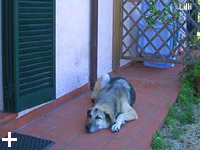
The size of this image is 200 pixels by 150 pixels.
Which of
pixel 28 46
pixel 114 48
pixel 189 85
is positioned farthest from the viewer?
pixel 114 48

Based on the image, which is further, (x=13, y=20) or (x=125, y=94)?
(x=125, y=94)

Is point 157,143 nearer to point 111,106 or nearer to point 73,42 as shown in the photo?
point 111,106

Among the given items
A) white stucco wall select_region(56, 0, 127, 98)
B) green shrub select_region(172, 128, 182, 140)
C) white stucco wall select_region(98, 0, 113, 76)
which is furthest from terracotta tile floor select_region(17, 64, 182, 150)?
white stucco wall select_region(98, 0, 113, 76)

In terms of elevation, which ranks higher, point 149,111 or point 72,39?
point 72,39

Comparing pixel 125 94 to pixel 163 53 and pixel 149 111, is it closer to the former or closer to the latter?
pixel 149 111

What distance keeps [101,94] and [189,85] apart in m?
2.08

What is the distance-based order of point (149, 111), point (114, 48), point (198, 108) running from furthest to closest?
point (114, 48) < point (198, 108) < point (149, 111)

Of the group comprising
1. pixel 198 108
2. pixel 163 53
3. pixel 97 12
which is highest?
pixel 97 12

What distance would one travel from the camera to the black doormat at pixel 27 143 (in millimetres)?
3195

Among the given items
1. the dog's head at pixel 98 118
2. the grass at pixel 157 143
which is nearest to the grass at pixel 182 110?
the grass at pixel 157 143

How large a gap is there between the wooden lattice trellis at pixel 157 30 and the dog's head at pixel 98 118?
2.71m

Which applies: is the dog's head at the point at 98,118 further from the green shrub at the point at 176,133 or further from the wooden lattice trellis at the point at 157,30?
the wooden lattice trellis at the point at 157,30

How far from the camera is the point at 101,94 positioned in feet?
13.7

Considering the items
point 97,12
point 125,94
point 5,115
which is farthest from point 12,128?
point 97,12
